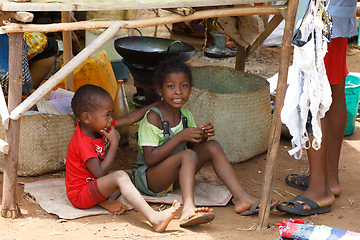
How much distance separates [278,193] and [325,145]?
63 cm

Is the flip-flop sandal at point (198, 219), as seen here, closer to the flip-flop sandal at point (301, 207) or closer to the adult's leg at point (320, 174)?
the flip-flop sandal at point (301, 207)

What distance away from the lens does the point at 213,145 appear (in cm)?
247

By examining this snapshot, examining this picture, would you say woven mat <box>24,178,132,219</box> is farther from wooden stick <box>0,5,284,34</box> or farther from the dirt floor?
wooden stick <box>0,5,284,34</box>

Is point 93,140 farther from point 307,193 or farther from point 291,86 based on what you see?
point 307,193

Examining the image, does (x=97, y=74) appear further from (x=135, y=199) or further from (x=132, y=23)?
(x=135, y=199)

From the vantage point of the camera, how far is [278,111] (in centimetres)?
206

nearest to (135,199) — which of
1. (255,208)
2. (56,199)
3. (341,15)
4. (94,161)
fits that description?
(94,161)

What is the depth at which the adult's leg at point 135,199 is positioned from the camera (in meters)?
2.06

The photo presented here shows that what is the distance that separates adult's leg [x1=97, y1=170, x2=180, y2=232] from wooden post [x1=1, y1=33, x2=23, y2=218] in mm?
486

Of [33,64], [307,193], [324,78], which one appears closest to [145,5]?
[324,78]

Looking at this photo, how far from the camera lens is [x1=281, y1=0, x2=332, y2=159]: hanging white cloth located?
1887 millimetres

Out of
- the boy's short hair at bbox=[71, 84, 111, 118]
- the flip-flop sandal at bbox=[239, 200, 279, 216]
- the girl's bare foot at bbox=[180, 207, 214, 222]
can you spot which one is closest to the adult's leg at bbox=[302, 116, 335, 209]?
the flip-flop sandal at bbox=[239, 200, 279, 216]

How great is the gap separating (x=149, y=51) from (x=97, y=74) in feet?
1.85

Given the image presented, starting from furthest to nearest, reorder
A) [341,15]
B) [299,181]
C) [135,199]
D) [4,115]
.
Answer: [299,181] < [341,15] < [135,199] < [4,115]
